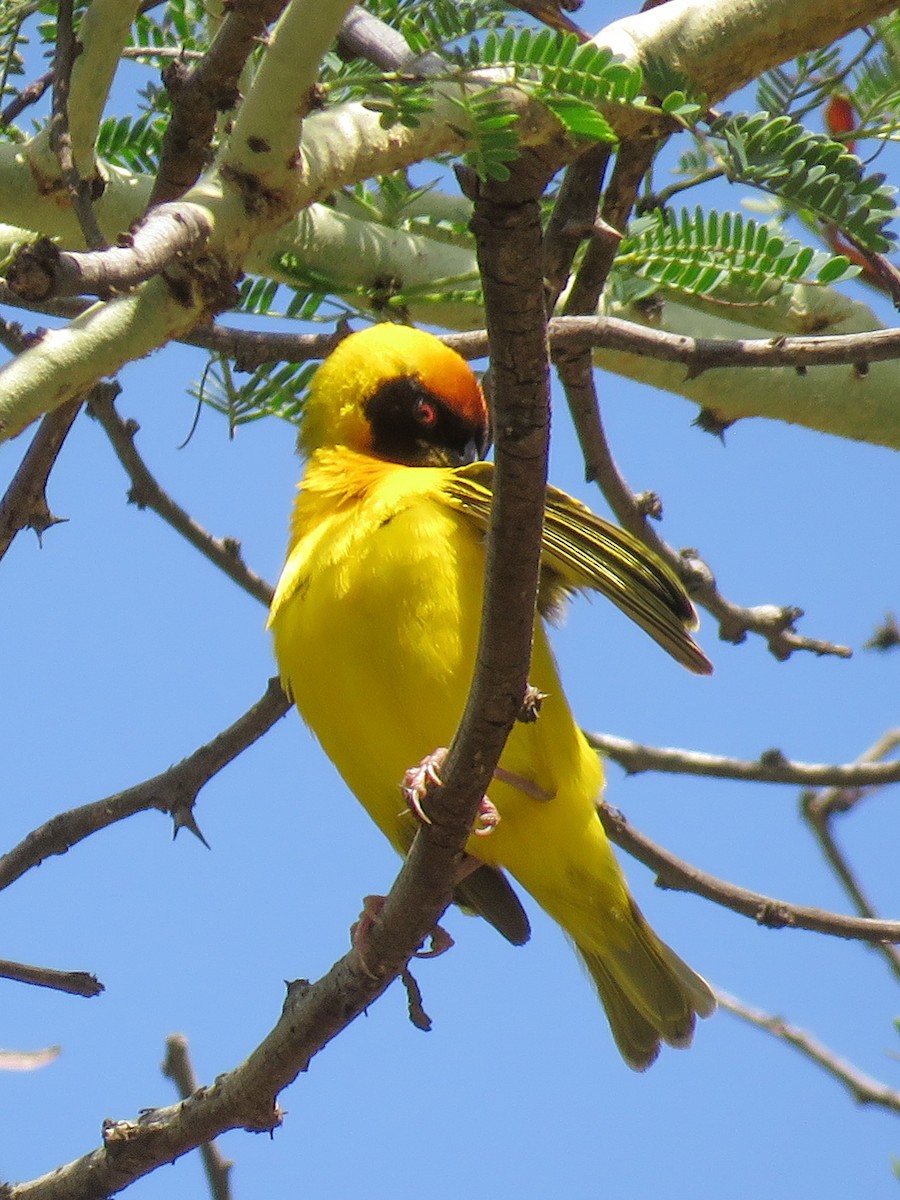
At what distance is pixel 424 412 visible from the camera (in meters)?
4.98

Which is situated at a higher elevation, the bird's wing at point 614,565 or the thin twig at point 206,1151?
the bird's wing at point 614,565

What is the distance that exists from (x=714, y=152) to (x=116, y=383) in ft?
8.64

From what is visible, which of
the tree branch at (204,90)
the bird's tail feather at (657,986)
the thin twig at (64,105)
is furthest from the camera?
the bird's tail feather at (657,986)

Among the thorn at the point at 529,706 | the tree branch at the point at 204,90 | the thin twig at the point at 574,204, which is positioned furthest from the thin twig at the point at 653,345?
the thorn at the point at 529,706

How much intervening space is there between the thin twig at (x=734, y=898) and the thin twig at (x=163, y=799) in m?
1.08

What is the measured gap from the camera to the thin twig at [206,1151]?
160 inches

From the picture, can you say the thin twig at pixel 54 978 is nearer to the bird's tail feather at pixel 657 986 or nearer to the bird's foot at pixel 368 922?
the bird's foot at pixel 368 922

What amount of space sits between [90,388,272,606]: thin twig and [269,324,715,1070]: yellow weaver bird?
0.42 meters

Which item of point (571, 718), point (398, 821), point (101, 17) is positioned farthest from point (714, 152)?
point (398, 821)

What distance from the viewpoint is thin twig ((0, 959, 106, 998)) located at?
127 inches

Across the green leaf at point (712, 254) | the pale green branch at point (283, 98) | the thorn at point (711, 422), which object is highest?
the thorn at point (711, 422)

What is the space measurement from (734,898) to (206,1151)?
1.68 m

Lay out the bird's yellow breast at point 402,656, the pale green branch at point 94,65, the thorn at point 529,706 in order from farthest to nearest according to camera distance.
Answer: the bird's yellow breast at point 402,656
the pale green branch at point 94,65
the thorn at point 529,706

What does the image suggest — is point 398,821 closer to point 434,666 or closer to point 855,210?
point 434,666
